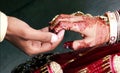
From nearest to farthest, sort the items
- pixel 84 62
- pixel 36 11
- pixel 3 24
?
pixel 3 24
pixel 84 62
pixel 36 11

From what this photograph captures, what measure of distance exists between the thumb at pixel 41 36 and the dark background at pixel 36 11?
0.41 meters

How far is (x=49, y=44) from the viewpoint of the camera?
589 millimetres

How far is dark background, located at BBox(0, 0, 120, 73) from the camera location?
1.00m

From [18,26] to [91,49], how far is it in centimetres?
20

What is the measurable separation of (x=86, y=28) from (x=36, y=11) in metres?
0.58

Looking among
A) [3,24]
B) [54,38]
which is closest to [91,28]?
[54,38]

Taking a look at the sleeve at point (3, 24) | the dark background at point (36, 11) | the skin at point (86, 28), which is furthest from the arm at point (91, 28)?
the dark background at point (36, 11)

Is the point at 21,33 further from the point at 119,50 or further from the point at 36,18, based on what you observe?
the point at 36,18

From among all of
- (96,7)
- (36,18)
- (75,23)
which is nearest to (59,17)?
(75,23)

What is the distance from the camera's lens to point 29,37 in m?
0.55

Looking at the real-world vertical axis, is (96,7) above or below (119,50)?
above

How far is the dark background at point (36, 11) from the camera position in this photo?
1.00m

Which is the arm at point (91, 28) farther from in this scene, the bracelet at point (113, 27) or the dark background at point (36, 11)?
the dark background at point (36, 11)

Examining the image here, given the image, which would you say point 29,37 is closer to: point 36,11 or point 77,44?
point 77,44
